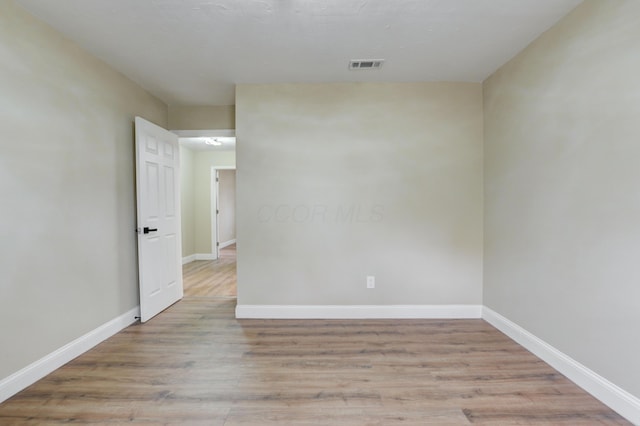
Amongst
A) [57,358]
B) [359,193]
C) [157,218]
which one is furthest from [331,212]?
[57,358]

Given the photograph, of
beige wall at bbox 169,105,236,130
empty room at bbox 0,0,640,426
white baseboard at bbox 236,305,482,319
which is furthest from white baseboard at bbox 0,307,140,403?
beige wall at bbox 169,105,236,130

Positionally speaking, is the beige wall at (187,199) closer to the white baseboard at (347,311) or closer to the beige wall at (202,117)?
the beige wall at (202,117)

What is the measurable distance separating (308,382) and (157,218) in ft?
7.79

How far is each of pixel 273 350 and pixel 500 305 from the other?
2158 mm

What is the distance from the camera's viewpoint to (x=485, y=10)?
189 centimetres

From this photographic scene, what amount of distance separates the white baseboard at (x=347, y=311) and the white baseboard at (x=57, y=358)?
3.67 ft

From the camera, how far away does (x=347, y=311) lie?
119 inches

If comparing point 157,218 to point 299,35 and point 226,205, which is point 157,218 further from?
point 226,205

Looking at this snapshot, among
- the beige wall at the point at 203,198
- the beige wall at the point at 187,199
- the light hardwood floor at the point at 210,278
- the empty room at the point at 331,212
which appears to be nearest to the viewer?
the empty room at the point at 331,212

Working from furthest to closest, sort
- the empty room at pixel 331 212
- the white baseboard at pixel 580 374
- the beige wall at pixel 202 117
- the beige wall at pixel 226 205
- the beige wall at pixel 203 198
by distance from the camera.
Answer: the beige wall at pixel 226 205
the beige wall at pixel 203 198
the beige wall at pixel 202 117
the empty room at pixel 331 212
the white baseboard at pixel 580 374

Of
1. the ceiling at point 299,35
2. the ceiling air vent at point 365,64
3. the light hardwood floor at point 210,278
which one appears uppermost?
the ceiling at point 299,35

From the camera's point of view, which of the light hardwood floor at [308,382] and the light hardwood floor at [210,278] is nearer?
the light hardwood floor at [308,382]

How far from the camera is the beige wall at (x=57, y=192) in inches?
71.6

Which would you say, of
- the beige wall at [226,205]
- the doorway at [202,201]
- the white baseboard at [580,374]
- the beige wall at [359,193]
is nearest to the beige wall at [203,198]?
the doorway at [202,201]
